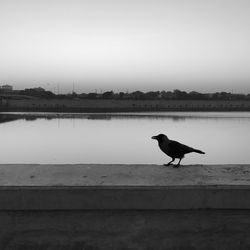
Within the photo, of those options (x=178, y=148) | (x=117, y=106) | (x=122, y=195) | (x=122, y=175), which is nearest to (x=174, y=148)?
(x=178, y=148)

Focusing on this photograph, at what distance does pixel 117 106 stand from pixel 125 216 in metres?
126

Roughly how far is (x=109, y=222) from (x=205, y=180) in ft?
2.38

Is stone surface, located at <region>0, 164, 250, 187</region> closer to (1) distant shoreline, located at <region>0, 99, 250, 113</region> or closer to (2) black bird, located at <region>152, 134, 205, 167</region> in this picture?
(2) black bird, located at <region>152, 134, 205, 167</region>

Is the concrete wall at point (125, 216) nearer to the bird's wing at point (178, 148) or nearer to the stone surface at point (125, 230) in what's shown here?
the stone surface at point (125, 230)

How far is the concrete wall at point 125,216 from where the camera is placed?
95.3 inches

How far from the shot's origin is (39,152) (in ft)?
84.5

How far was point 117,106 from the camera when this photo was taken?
5049 inches

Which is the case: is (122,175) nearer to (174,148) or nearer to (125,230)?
(125,230)

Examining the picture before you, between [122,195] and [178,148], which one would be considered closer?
[122,195]

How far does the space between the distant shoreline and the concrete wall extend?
109334 mm

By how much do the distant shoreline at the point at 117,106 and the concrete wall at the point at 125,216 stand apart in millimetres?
109334

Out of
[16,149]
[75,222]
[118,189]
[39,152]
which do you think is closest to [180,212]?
[118,189]

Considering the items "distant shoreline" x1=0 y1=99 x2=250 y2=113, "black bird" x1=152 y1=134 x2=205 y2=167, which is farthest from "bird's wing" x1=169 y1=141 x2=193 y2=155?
"distant shoreline" x1=0 y1=99 x2=250 y2=113

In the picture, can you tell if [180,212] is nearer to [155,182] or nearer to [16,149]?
[155,182]
